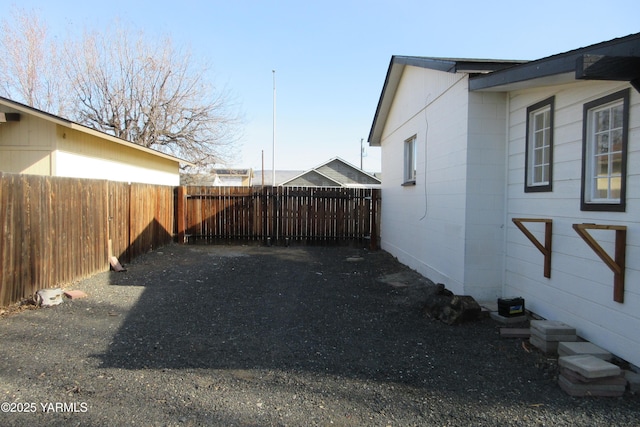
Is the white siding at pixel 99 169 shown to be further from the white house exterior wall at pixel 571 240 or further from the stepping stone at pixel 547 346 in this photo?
the stepping stone at pixel 547 346

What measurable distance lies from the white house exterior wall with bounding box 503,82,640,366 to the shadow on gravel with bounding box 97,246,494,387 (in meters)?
0.96

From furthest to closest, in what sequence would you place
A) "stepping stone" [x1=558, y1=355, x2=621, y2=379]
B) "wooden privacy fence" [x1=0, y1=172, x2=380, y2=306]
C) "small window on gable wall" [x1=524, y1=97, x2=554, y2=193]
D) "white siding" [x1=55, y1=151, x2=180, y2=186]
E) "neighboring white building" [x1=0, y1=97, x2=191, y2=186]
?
"white siding" [x1=55, y1=151, x2=180, y2=186] < "neighboring white building" [x1=0, y1=97, x2=191, y2=186] < "wooden privacy fence" [x1=0, y1=172, x2=380, y2=306] < "small window on gable wall" [x1=524, y1=97, x2=554, y2=193] < "stepping stone" [x1=558, y1=355, x2=621, y2=379]

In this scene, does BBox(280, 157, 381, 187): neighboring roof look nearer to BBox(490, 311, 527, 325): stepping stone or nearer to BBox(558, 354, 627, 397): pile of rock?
BBox(490, 311, 527, 325): stepping stone

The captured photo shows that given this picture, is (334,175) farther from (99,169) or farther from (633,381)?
(633,381)

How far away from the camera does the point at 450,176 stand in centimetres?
665

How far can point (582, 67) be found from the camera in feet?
11.1

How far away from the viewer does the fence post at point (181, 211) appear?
1286 cm

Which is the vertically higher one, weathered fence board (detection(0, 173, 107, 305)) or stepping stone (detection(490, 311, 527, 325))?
weathered fence board (detection(0, 173, 107, 305))

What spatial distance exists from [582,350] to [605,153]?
190cm

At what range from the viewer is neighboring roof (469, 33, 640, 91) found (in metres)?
3.35

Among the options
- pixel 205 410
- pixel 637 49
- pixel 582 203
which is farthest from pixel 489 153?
pixel 205 410

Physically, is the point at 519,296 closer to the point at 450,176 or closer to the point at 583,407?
the point at 450,176

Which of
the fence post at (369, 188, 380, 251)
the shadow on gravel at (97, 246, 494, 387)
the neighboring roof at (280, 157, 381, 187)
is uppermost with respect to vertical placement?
the neighboring roof at (280, 157, 381, 187)

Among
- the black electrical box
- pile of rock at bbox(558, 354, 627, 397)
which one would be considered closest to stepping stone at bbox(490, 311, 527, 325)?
the black electrical box
